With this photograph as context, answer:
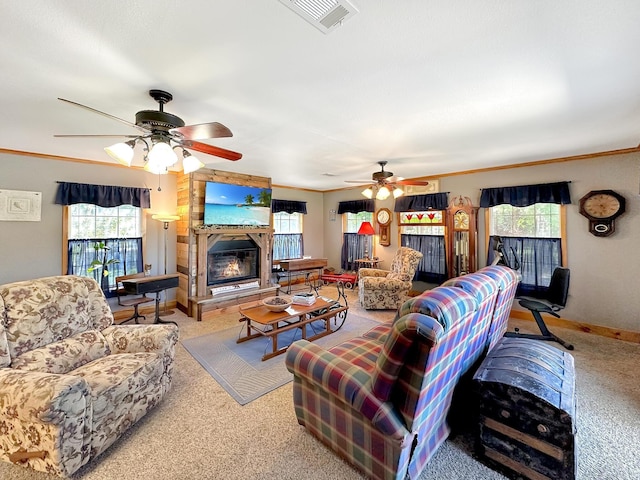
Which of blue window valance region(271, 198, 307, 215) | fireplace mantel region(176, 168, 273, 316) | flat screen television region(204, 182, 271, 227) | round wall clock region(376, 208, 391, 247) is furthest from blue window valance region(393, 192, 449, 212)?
fireplace mantel region(176, 168, 273, 316)

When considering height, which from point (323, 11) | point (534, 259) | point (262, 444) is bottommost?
point (262, 444)

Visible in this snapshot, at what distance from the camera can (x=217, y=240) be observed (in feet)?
16.4

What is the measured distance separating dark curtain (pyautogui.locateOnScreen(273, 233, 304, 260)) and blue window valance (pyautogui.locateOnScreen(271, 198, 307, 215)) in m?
0.62

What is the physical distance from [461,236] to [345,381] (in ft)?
14.1

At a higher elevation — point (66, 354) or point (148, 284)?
point (148, 284)

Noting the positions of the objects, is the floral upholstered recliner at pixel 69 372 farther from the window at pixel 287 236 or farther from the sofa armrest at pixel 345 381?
the window at pixel 287 236

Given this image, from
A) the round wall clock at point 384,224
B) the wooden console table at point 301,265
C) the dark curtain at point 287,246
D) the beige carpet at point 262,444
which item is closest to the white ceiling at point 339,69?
the beige carpet at point 262,444

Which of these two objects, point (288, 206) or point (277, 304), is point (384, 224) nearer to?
point (288, 206)

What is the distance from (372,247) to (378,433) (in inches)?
203

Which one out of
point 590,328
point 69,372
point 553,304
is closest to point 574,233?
point 553,304

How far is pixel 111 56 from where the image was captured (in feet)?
5.45

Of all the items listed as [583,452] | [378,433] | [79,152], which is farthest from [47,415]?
[79,152]

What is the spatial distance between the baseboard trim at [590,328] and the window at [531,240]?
0.40m

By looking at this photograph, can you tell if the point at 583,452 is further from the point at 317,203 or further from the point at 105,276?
the point at 317,203
